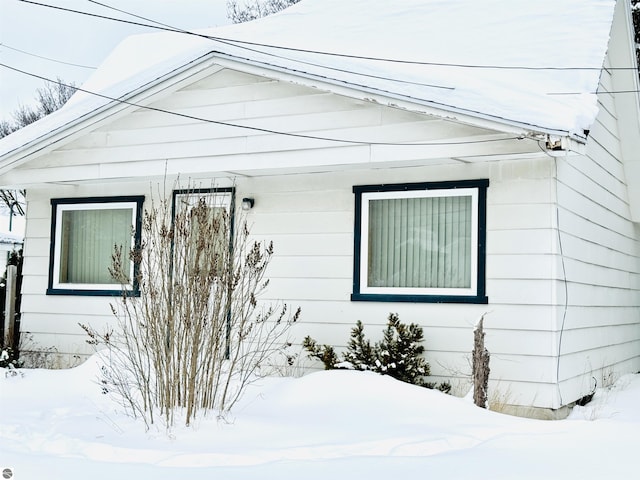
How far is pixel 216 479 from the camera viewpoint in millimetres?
5453

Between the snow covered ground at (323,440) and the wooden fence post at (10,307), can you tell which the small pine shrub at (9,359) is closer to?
the wooden fence post at (10,307)

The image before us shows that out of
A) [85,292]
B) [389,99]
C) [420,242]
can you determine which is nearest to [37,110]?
[85,292]

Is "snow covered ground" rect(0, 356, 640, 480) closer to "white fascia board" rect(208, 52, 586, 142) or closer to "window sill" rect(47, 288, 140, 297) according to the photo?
"window sill" rect(47, 288, 140, 297)

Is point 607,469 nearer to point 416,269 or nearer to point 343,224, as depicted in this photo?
point 416,269

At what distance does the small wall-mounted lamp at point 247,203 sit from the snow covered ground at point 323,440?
249cm

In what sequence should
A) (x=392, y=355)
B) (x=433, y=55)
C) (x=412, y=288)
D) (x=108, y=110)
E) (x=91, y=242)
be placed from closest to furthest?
(x=392, y=355), (x=412, y=288), (x=108, y=110), (x=433, y=55), (x=91, y=242)

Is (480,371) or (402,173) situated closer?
(480,371)

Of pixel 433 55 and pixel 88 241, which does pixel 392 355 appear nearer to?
pixel 433 55

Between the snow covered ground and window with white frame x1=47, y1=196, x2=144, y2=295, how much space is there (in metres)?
2.63

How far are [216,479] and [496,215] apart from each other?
14.8 feet

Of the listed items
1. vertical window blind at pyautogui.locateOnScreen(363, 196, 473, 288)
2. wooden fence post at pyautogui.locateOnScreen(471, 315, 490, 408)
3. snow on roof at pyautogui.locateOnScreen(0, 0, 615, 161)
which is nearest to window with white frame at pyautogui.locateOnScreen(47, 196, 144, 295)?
snow on roof at pyautogui.locateOnScreen(0, 0, 615, 161)

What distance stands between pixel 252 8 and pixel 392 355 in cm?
2254

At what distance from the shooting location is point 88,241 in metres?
11.2

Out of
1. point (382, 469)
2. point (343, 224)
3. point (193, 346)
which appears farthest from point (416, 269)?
point (382, 469)
